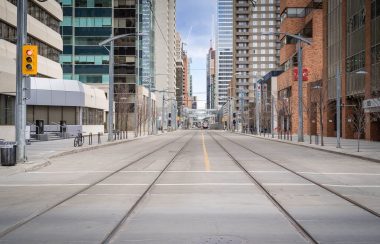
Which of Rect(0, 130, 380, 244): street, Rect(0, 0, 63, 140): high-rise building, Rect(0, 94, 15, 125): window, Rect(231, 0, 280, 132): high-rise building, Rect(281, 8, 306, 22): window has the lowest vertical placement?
Rect(0, 130, 380, 244): street

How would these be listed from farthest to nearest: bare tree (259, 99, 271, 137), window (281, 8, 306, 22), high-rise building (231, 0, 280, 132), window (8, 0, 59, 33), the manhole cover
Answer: high-rise building (231, 0, 280, 132) < bare tree (259, 99, 271, 137) < window (281, 8, 306, 22) < window (8, 0, 59, 33) < the manhole cover

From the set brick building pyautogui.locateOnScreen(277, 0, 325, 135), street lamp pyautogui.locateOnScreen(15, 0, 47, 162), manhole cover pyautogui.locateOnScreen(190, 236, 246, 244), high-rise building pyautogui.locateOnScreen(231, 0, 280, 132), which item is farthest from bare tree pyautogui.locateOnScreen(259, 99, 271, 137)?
high-rise building pyautogui.locateOnScreen(231, 0, 280, 132)

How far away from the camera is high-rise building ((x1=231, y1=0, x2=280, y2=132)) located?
18838 cm

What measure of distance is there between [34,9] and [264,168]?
42.9 meters

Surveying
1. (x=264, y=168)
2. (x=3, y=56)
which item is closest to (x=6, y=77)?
(x=3, y=56)

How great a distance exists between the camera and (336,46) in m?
58.6

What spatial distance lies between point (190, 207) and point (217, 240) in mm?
3015

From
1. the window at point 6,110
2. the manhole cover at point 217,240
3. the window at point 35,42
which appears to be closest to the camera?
the manhole cover at point 217,240

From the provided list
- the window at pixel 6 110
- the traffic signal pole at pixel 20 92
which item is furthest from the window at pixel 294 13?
the traffic signal pole at pixel 20 92

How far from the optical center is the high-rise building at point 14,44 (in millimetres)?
42281

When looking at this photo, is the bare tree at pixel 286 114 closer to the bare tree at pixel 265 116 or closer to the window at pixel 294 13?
the bare tree at pixel 265 116

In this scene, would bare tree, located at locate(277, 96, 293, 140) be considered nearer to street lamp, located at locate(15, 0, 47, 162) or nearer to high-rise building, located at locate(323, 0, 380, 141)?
high-rise building, located at locate(323, 0, 380, 141)

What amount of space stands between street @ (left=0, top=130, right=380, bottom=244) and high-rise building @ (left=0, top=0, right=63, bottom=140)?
65.2 ft

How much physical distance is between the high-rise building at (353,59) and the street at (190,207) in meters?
27.5
